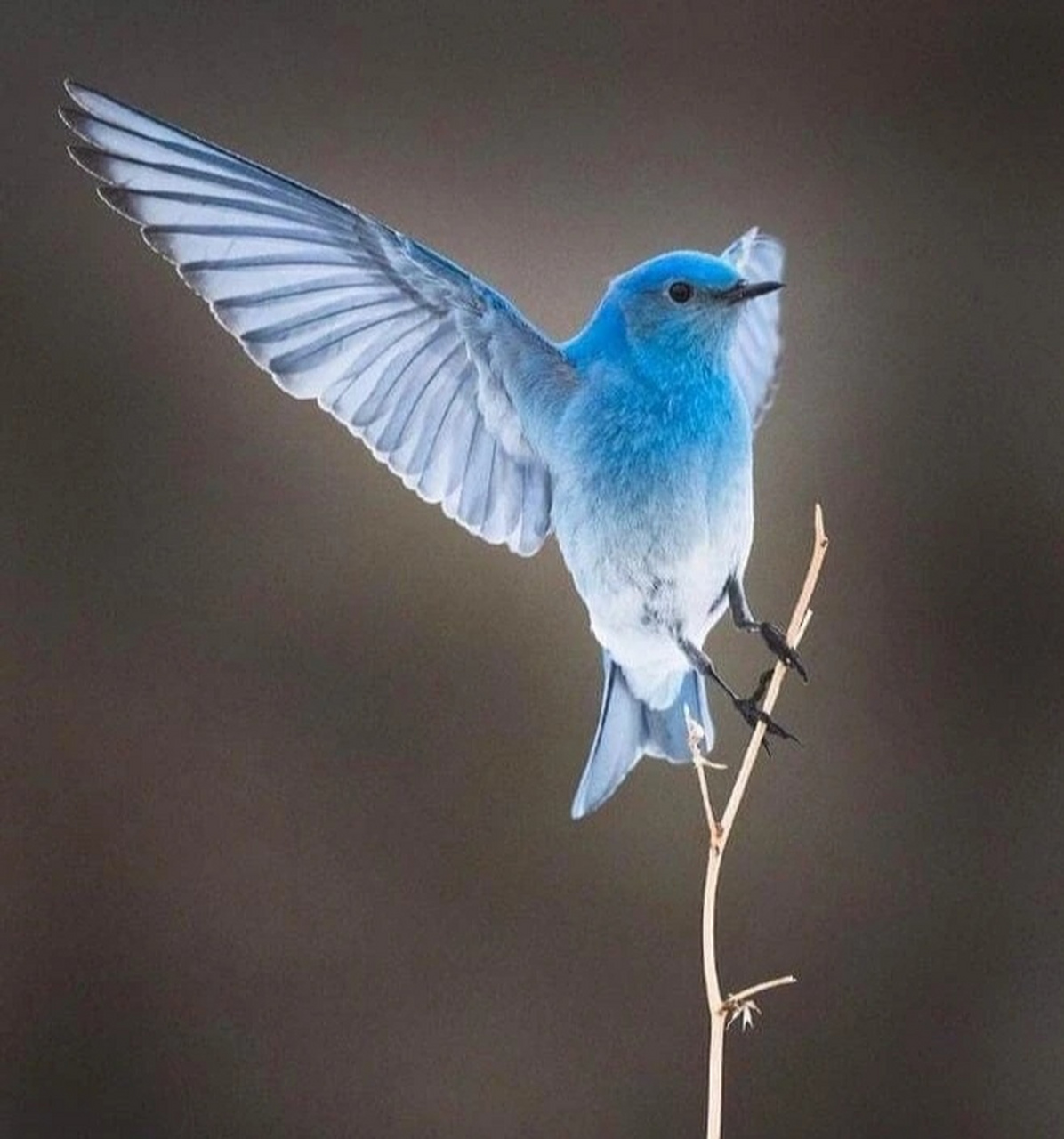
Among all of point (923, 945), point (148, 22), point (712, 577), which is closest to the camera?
point (712, 577)

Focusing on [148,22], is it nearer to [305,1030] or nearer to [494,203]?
[494,203]

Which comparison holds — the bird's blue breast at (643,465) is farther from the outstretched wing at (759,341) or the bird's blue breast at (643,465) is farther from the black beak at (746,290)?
the outstretched wing at (759,341)

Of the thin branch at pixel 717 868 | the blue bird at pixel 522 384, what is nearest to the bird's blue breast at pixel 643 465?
the blue bird at pixel 522 384

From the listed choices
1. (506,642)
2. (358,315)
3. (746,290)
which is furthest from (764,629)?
→ (506,642)

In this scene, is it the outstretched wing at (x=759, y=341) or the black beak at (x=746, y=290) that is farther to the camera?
the outstretched wing at (x=759, y=341)


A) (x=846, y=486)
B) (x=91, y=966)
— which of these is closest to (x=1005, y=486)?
(x=846, y=486)

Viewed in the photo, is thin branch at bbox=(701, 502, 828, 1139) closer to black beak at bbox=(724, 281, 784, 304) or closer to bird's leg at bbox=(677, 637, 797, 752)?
bird's leg at bbox=(677, 637, 797, 752)
